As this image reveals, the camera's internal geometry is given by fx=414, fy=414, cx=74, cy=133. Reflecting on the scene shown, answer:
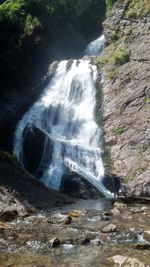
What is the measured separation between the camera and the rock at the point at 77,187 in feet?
111

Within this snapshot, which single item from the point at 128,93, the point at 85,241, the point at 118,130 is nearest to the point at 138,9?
the point at 128,93

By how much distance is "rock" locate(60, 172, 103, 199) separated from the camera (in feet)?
111

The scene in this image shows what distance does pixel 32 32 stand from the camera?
56.5 metres

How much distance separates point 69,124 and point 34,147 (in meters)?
7.08

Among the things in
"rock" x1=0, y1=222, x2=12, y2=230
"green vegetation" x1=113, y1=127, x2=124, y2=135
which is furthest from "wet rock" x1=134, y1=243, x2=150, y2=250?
"green vegetation" x1=113, y1=127, x2=124, y2=135

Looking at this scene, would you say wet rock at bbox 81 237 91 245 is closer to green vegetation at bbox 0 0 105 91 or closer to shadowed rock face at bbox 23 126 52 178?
shadowed rock face at bbox 23 126 52 178

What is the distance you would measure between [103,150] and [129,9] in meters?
25.3

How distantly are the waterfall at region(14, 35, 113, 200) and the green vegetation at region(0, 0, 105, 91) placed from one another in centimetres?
378

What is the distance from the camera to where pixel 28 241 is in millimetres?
16797

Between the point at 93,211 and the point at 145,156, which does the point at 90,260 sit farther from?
the point at 145,156

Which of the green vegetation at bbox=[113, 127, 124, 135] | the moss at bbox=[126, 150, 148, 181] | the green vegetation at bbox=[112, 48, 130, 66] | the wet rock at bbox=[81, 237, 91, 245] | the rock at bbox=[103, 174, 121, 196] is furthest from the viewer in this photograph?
the green vegetation at bbox=[112, 48, 130, 66]

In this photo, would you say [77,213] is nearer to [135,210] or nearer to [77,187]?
[135,210]

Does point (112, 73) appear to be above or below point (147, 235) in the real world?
above

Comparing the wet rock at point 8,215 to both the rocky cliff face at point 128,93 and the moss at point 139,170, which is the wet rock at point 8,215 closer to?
the rocky cliff face at point 128,93
